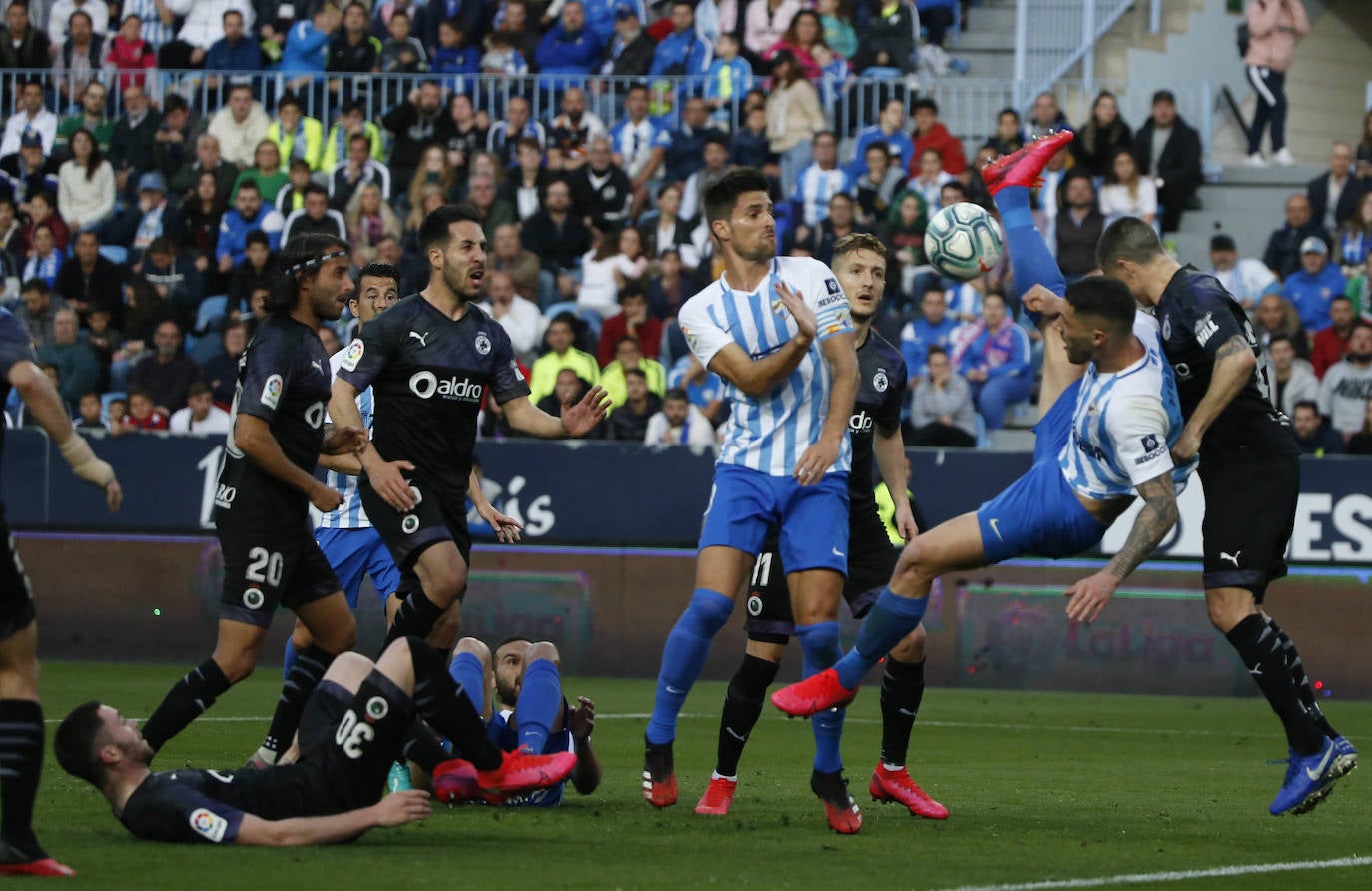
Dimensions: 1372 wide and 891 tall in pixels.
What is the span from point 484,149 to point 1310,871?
16872mm

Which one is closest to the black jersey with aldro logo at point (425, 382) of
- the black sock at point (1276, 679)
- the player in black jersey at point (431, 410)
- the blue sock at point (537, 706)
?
the player in black jersey at point (431, 410)

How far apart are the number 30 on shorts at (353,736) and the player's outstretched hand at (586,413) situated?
2.59 meters

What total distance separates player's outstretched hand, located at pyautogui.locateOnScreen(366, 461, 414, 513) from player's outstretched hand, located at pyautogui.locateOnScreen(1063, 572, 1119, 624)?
3.07 meters

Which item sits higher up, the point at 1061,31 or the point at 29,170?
the point at 1061,31

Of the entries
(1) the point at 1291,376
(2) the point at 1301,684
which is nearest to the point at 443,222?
(2) the point at 1301,684

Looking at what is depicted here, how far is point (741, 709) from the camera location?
897cm

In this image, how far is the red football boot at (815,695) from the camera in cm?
816

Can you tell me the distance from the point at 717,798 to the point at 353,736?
2305 mm

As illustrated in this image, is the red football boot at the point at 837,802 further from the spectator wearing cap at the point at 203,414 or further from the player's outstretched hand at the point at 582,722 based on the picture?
the spectator wearing cap at the point at 203,414

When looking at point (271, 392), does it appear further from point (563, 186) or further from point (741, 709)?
point (563, 186)

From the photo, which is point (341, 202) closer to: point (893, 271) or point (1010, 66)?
point (893, 271)

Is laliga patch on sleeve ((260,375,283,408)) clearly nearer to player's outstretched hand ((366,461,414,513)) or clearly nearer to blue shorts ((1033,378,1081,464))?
player's outstretched hand ((366,461,414,513))

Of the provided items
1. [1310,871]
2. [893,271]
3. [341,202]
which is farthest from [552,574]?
[1310,871]

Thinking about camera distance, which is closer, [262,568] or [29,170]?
[262,568]
